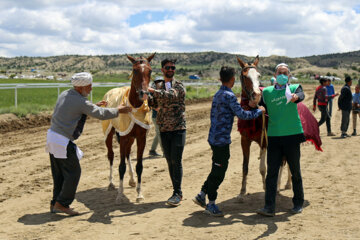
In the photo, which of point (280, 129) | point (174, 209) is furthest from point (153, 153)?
point (280, 129)

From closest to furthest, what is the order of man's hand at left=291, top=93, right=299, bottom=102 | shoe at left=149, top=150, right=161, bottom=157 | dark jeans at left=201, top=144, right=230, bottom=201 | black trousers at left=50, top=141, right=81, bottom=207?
man's hand at left=291, top=93, right=299, bottom=102
dark jeans at left=201, top=144, right=230, bottom=201
black trousers at left=50, top=141, right=81, bottom=207
shoe at left=149, top=150, right=161, bottom=157

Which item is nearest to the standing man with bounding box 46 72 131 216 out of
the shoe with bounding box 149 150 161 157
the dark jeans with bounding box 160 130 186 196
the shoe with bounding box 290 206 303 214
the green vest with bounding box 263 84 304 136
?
the dark jeans with bounding box 160 130 186 196

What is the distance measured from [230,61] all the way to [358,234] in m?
158

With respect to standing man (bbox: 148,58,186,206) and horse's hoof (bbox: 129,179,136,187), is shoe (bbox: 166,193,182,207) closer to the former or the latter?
standing man (bbox: 148,58,186,206)

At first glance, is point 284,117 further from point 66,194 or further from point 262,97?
point 66,194

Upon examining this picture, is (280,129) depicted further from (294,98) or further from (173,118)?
(173,118)

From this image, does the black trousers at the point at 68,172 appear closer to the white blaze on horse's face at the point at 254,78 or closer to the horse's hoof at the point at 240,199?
the horse's hoof at the point at 240,199

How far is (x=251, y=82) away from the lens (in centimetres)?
607

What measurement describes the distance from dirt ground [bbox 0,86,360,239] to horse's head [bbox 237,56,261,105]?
5.85ft

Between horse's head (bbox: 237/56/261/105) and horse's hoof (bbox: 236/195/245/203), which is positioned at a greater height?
horse's head (bbox: 237/56/261/105)

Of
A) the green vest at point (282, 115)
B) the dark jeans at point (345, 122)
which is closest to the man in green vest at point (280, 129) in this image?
the green vest at point (282, 115)

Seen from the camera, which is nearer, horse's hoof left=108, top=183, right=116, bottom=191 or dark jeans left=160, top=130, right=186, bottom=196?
dark jeans left=160, top=130, right=186, bottom=196

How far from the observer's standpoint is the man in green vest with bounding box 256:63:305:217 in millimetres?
5758

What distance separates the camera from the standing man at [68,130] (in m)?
5.90
